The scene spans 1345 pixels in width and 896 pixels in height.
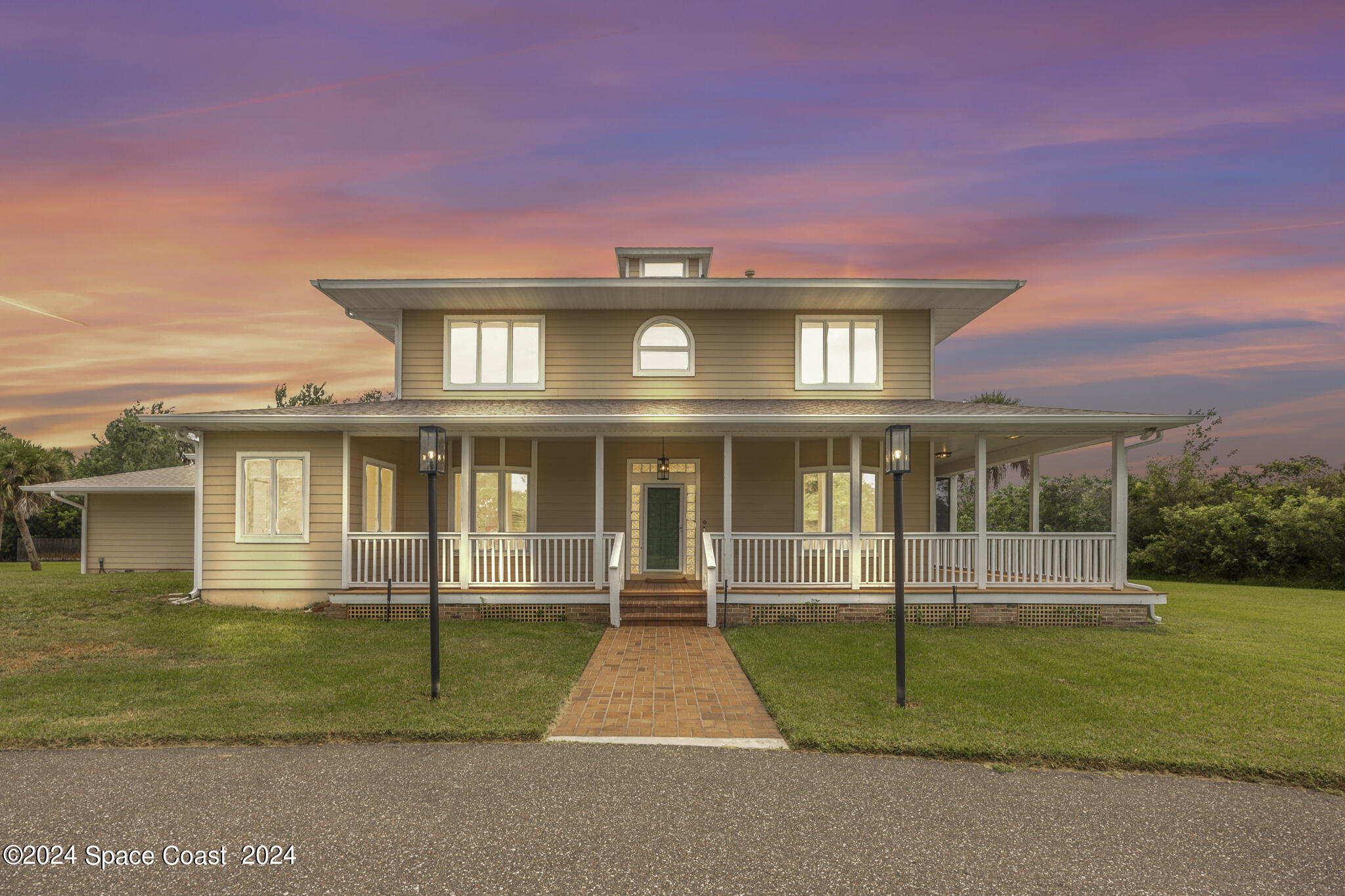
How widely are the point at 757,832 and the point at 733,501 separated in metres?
9.11

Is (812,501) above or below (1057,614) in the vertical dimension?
above

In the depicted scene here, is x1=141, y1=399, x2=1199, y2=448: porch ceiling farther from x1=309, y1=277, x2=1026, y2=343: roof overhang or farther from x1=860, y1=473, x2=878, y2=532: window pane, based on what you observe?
x1=309, y1=277, x2=1026, y2=343: roof overhang

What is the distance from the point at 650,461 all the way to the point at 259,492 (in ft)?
23.6

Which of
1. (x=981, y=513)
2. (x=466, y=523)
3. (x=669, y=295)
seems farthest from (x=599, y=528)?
(x=981, y=513)

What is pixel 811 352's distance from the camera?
12898 mm

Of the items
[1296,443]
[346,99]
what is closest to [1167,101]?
[346,99]

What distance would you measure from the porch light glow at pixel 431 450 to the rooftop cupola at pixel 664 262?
9054 mm

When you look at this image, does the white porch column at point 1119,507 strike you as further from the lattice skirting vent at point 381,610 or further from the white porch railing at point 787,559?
the lattice skirting vent at point 381,610

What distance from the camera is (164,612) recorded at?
10422 millimetres

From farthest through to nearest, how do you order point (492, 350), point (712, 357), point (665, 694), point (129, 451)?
point (129, 451) → point (492, 350) → point (712, 357) → point (665, 694)

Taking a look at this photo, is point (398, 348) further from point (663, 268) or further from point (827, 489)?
point (827, 489)

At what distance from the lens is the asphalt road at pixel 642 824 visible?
10.3 feet

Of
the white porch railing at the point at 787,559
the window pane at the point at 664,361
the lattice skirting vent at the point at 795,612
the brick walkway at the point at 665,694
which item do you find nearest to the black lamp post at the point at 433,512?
the brick walkway at the point at 665,694

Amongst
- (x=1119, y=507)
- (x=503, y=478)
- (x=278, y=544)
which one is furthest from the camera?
(x=503, y=478)
